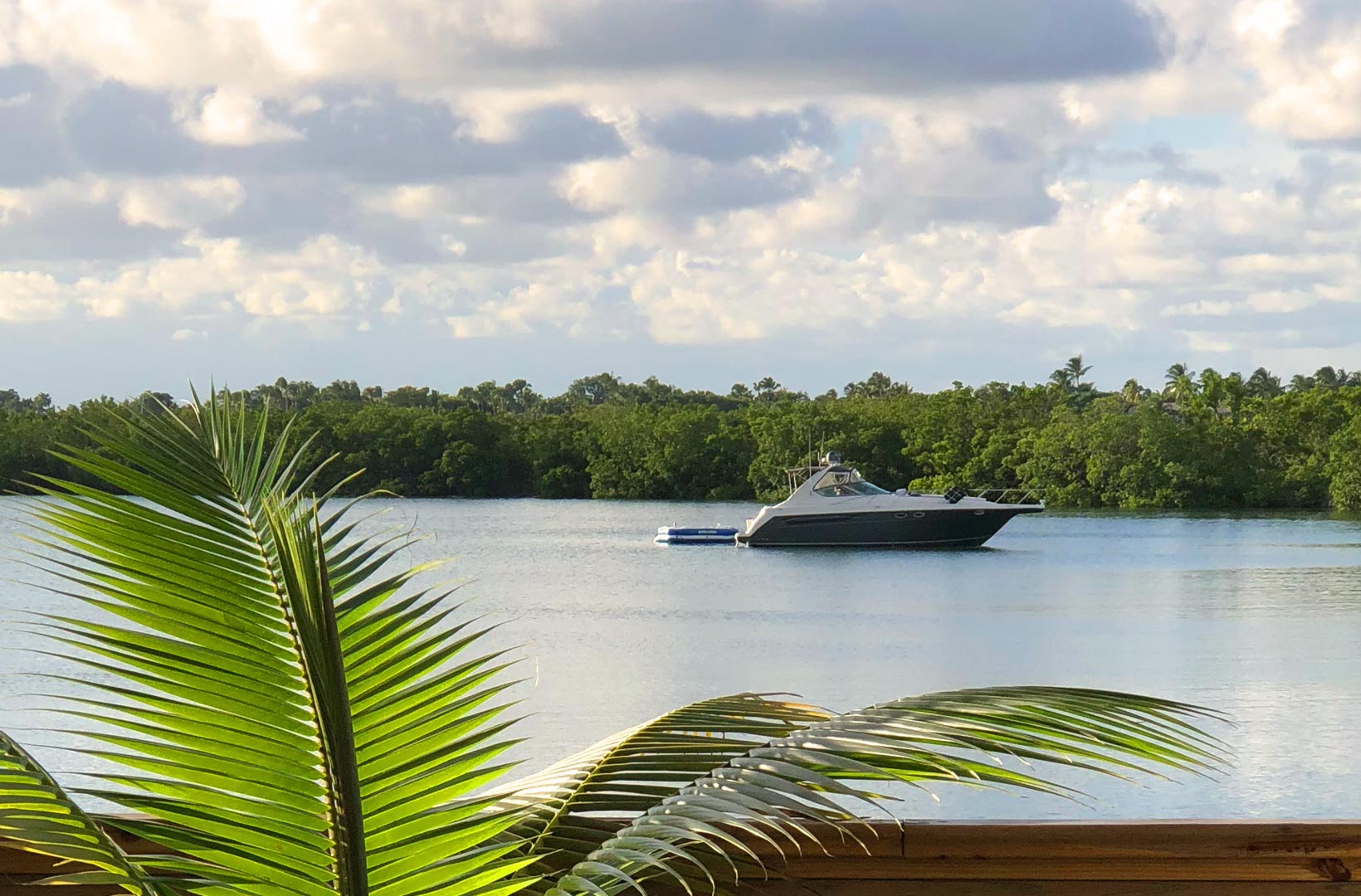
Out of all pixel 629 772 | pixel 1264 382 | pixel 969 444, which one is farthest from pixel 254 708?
pixel 1264 382

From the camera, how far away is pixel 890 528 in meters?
27.6

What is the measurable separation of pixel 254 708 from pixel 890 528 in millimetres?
26675

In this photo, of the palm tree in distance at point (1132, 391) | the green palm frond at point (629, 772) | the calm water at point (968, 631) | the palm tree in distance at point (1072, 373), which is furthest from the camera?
the palm tree in distance at point (1072, 373)

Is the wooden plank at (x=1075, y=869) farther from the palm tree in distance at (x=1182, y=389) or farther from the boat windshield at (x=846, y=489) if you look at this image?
the palm tree in distance at (x=1182, y=389)

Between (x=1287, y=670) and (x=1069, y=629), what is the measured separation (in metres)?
5.53

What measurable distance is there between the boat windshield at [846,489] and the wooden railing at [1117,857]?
84.0 ft

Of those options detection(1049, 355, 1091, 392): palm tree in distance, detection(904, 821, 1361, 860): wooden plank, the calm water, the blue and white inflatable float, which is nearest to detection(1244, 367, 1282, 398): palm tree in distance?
detection(1049, 355, 1091, 392): palm tree in distance

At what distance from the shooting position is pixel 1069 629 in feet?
62.7

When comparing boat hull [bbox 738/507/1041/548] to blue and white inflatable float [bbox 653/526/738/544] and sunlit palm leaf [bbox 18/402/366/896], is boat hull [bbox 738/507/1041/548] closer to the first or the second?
blue and white inflatable float [bbox 653/526/738/544]

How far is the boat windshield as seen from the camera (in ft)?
90.3

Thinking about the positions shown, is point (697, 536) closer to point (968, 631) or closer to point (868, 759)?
point (968, 631)

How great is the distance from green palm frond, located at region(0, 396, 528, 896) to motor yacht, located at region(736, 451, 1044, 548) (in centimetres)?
2577

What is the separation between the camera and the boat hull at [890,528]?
1077 inches

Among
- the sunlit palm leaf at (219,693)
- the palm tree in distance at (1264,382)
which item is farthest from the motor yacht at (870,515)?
the palm tree in distance at (1264,382)
